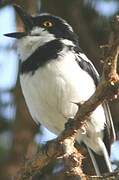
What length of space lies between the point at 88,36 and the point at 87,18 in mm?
224

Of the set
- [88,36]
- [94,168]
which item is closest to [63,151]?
[94,168]

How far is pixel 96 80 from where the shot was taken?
411 centimetres

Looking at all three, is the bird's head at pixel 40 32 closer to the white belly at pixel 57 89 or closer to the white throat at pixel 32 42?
the white throat at pixel 32 42

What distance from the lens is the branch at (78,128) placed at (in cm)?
261

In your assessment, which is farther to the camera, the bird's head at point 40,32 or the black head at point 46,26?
the black head at point 46,26

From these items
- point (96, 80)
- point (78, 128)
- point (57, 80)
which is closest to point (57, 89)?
point (57, 80)

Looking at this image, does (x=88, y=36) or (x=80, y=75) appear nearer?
(x=80, y=75)

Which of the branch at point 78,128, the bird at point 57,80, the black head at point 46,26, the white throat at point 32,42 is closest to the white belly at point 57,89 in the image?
the bird at point 57,80

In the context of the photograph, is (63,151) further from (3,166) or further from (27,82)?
(3,166)

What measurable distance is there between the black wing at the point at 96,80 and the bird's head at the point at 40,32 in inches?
5.9

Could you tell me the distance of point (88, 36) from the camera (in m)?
5.04

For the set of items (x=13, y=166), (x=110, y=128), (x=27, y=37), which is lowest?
(x=13, y=166)

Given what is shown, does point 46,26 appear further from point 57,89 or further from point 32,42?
point 57,89

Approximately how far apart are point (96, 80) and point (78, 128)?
112cm
